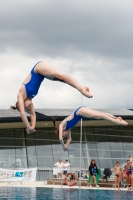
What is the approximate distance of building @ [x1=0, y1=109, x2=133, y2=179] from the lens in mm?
41688

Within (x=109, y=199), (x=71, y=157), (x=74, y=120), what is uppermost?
(x=71, y=157)

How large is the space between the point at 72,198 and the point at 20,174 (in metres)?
14.0

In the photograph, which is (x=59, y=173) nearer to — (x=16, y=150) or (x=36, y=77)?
(x=16, y=150)

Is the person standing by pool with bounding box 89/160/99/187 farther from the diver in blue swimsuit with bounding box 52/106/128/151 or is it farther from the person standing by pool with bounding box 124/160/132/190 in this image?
the diver in blue swimsuit with bounding box 52/106/128/151

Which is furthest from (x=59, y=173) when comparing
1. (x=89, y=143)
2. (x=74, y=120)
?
(x=74, y=120)

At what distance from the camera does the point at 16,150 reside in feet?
139

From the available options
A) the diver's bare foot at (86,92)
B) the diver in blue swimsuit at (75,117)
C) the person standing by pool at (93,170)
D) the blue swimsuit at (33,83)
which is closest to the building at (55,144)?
the person standing by pool at (93,170)

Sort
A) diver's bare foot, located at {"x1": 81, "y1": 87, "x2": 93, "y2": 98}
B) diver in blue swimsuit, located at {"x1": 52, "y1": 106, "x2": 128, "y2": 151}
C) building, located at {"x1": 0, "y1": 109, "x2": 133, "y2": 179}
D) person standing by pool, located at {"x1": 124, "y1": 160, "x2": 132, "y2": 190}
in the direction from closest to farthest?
diver's bare foot, located at {"x1": 81, "y1": 87, "x2": 93, "y2": 98} → diver in blue swimsuit, located at {"x1": 52, "y1": 106, "x2": 128, "y2": 151} → person standing by pool, located at {"x1": 124, "y1": 160, "x2": 132, "y2": 190} → building, located at {"x1": 0, "y1": 109, "x2": 133, "y2": 179}

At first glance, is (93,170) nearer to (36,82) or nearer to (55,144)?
(55,144)

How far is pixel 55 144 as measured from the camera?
142 feet

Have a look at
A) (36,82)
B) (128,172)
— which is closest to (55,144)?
(128,172)

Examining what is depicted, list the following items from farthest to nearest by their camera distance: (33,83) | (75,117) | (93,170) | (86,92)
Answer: (93,170) → (75,117) → (33,83) → (86,92)

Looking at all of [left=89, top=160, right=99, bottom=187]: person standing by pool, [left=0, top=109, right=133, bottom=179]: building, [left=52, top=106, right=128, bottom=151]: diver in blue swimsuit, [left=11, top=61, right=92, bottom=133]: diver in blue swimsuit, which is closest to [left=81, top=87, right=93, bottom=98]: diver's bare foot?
[left=11, top=61, right=92, bottom=133]: diver in blue swimsuit

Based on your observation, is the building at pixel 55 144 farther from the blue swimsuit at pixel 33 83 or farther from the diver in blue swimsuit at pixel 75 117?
the blue swimsuit at pixel 33 83
